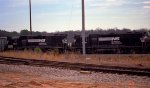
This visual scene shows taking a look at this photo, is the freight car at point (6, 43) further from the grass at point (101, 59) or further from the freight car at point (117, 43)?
the grass at point (101, 59)

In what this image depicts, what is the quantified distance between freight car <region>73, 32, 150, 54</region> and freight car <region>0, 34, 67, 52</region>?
2.11m

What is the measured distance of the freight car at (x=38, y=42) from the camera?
4266 centimetres

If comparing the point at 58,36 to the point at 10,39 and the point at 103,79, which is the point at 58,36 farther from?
the point at 103,79

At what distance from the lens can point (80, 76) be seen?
53.2 feet

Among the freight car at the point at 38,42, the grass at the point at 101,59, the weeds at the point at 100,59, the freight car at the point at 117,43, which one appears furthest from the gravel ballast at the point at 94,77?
the freight car at the point at 38,42

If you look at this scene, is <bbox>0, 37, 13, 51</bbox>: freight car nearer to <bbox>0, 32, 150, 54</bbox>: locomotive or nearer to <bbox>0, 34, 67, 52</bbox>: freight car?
<bbox>0, 34, 67, 52</bbox>: freight car

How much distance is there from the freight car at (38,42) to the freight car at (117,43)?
211 cm

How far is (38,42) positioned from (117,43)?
11274 millimetres

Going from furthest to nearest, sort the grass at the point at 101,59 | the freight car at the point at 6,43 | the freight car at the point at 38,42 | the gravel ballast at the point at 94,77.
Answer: the freight car at the point at 6,43 < the freight car at the point at 38,42 < the grass at the point at 101,59 < the gravel ballast at the point at 94,77

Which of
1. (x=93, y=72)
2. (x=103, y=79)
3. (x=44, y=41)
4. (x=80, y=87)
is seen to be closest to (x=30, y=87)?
(x=80, y=87)

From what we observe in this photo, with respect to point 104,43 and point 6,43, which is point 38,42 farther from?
point 104,43

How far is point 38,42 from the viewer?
44.7 m

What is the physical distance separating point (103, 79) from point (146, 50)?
25051 millimetres

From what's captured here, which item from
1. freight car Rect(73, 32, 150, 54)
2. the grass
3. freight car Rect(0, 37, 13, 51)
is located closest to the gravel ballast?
the grass
